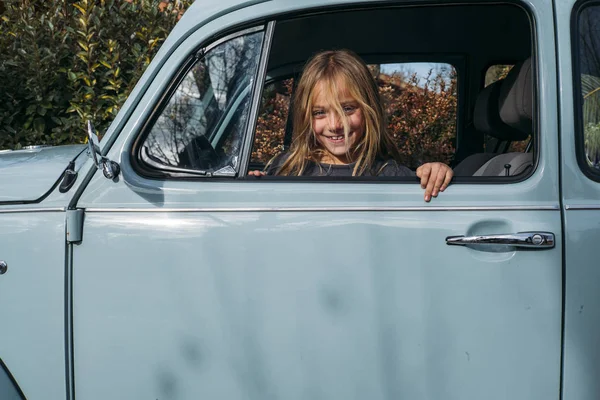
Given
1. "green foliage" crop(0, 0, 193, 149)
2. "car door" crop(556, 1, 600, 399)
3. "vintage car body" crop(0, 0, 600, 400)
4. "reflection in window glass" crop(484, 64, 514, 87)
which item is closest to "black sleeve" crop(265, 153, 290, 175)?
"vintage car body" crop(0, 0, 600, 400)

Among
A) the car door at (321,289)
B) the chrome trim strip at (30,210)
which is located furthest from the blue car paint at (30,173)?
the car door at (321,289)

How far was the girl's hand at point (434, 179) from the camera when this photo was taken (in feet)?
7.07

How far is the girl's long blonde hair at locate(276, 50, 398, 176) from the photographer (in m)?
2.59

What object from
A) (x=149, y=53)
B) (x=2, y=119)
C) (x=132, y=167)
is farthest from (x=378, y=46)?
(x=2, y=119)

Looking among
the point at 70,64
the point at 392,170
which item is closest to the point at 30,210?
the point at 392,170

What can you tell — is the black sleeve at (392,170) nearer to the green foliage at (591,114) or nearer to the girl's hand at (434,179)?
the girl's hand at (434,179)

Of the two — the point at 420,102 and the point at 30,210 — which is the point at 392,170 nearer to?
the point at 420,102

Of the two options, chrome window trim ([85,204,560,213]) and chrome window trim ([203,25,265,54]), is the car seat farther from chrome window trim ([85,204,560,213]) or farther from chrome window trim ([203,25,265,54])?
chrome window trim ([203,25,265,54])

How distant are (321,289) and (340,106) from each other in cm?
79

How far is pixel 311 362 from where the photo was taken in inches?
83.2

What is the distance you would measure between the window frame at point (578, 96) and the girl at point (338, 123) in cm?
60

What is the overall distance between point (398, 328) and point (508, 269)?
14.1 inches

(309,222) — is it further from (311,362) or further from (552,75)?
(552,75)

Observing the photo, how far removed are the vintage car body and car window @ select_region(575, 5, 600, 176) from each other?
33mm
